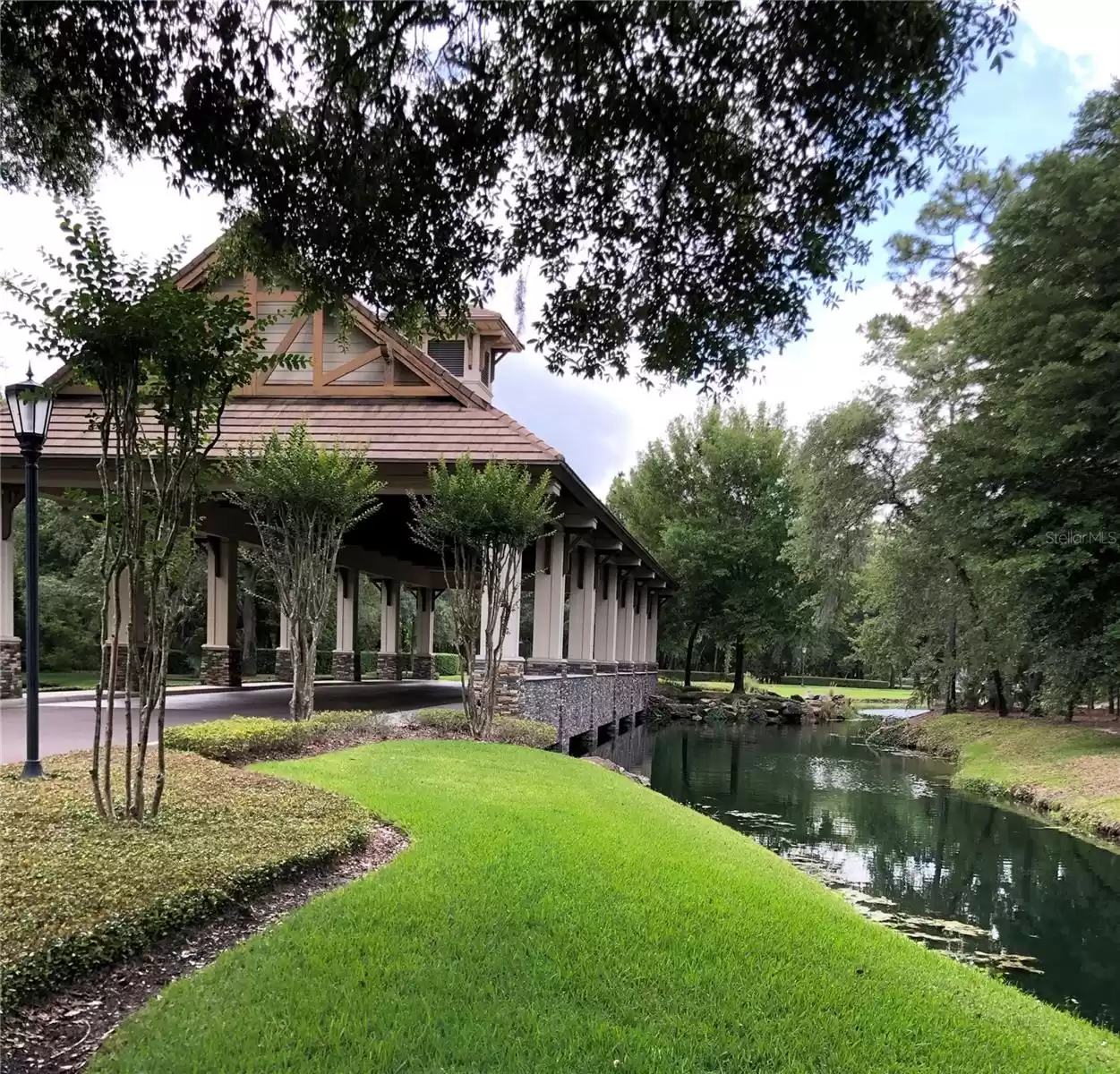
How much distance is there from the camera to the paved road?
9578 millimetres

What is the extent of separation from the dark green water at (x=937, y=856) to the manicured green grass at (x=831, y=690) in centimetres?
2318

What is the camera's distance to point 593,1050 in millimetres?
3066

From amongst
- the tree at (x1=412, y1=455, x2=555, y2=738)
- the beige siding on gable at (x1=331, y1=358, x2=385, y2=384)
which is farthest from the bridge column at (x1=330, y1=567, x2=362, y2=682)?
the tree at (x1=412, y1=455, x2=555, y2=738)

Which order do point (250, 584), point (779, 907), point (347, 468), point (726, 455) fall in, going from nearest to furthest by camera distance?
point (779, 907) → point (347, 468) → point (250, 584) → point (726, 455)

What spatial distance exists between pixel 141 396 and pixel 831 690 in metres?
47.8

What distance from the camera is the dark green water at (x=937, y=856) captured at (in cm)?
774

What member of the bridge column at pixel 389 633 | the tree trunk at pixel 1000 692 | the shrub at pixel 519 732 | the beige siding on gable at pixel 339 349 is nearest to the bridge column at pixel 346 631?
the bridge column at pixel 389 633

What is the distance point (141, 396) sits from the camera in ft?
18.0

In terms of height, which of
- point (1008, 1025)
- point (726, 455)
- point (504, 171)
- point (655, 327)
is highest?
point (726, 455)

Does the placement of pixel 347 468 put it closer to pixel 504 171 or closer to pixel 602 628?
pixel 504 171

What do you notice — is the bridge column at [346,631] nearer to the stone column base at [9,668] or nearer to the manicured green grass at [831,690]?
the stone column base at [9,668]

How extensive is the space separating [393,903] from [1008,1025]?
116 inches

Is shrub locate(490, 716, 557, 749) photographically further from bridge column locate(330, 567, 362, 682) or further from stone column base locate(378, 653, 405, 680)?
stone column base locate(378, 653, 405, 680)

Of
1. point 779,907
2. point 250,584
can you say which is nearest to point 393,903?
point 779,907
